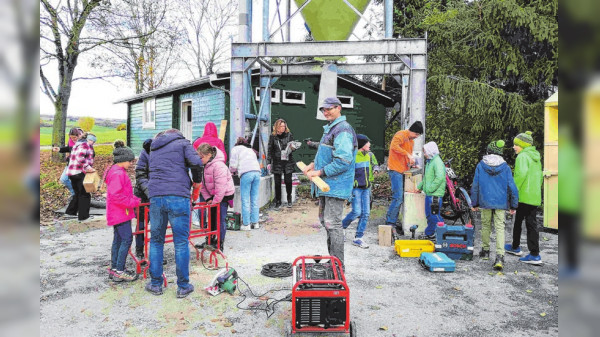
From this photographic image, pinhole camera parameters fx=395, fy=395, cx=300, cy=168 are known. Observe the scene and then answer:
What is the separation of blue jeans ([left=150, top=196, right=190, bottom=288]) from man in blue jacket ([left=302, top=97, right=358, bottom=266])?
157 centimetres

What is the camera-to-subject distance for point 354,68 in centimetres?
1070

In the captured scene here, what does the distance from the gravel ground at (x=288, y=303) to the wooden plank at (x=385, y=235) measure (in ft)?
0.54

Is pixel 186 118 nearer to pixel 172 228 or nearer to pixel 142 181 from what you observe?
pixel 142 181

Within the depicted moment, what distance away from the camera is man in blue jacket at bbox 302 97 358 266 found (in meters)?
4.81

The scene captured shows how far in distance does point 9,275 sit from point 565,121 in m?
0.84

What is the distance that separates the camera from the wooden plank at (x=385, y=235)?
7.11m

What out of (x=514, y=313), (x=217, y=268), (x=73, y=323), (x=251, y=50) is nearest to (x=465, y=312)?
(x=514, y=313)

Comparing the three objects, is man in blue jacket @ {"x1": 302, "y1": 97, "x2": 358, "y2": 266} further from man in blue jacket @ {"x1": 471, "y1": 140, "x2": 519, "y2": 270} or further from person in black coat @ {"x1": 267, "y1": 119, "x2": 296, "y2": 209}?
person in black coat @ {"x1": 267, "y1": 119, "x2": 296, "y2": 209}

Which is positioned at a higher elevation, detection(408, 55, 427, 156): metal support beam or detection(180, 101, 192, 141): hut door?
detection(180, 101, 192, 141): hut door

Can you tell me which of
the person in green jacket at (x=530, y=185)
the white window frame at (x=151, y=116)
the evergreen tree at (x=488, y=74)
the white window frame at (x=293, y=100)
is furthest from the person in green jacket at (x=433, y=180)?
the white window frame at (x=151, y=116)

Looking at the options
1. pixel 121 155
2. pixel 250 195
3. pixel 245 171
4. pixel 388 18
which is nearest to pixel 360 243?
pixel 250 195

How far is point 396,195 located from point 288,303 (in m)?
3.92

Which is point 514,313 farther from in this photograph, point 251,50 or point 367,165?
point 251,50

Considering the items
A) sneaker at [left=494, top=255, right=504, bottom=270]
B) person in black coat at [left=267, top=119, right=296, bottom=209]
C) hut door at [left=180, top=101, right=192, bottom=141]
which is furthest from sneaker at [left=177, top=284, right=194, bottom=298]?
hut door at [left=180, top=101, right=192, bottom=141]
